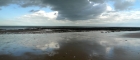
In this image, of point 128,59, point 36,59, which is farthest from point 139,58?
point 36,59

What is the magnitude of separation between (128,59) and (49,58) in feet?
15.6

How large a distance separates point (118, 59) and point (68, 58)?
301 cm

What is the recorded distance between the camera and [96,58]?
7312 mm

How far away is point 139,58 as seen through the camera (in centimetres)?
737

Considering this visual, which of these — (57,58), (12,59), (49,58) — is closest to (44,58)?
(49,58)

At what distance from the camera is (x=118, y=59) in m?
7.22

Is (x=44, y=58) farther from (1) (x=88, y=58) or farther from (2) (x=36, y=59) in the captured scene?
(1) (x=88, y=58)

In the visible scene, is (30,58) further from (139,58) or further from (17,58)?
(139,58)

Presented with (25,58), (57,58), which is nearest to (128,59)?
(57,58)

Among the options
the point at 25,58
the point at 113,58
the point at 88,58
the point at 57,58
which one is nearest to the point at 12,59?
the point at 25,58

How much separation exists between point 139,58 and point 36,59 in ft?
20.5

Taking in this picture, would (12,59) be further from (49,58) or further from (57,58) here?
(57,58)

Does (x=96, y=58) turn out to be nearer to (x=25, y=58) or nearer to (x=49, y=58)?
(x=49, y=58)

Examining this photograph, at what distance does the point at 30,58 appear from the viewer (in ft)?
24.3
